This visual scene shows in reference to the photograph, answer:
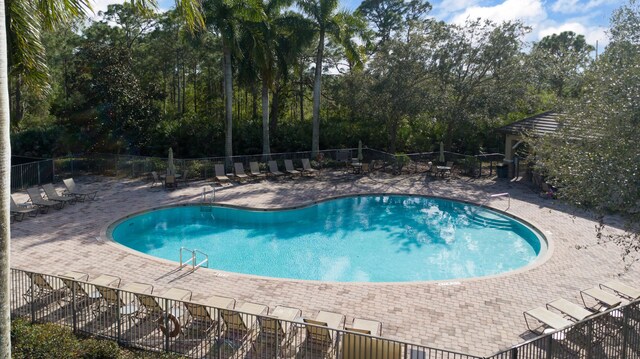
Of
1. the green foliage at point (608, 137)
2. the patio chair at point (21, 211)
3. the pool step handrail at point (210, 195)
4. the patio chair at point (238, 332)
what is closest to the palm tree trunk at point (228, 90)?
the pool step handrail at point (210, 195)

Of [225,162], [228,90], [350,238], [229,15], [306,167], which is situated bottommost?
[350,238]

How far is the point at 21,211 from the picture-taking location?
632 inches

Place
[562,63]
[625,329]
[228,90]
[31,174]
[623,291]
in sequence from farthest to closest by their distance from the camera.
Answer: [228,90] → [31,174] → [562,63] → [623,291] → [625,329]

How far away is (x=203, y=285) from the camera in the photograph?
11.1 meters

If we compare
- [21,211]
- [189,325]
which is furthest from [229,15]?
[189,325]

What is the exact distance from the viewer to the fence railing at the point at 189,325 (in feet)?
25.0

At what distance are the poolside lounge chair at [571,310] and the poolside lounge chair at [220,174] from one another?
53.4 ft

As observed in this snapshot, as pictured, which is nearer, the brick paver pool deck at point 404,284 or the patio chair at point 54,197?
the brick paver pool deck at point 404,284

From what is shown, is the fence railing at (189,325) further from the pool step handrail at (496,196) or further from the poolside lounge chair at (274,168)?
the poolside lounge chair at (274,168)

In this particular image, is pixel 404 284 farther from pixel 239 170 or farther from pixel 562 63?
pixel 239 170

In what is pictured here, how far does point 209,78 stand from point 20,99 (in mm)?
12989

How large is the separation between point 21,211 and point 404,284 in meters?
12.9

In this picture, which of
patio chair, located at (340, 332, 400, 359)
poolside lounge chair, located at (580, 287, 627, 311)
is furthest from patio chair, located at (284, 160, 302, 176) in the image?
patio chair, located at (340, 332, 400, 359)

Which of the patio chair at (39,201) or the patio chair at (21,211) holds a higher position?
the patio chair at (39,201)
